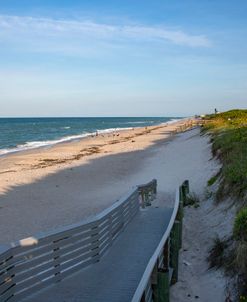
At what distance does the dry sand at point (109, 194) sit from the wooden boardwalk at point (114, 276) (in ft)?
3.28

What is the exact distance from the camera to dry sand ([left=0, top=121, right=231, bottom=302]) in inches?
331

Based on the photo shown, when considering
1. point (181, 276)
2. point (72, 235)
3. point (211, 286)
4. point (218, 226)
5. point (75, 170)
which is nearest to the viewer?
point (72, 235)

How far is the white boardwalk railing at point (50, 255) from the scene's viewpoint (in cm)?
558

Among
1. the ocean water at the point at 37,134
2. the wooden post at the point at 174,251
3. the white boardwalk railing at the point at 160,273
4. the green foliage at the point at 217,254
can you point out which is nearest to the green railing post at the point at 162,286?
the white boardwalk railing at the point at 160,273

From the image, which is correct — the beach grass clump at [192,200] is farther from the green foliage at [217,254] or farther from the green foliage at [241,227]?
the green foliage at [241,227]

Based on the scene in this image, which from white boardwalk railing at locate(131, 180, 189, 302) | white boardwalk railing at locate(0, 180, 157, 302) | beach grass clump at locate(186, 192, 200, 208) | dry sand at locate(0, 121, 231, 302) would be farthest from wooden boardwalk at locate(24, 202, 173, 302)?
beach grass clump at locate(186, 192, 200, 208)

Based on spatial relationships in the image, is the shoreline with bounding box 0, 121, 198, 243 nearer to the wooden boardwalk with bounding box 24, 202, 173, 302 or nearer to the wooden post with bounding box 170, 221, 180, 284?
the wooden boardwalk with bounding box 24, 202, 173, 302

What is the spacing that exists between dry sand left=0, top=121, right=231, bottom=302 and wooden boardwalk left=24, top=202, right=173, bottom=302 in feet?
3.28

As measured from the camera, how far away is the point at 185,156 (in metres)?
26.7

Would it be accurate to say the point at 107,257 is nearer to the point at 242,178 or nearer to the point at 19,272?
the point at 19,272

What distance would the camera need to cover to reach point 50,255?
6.34m

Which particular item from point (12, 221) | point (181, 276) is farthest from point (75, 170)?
point (181, 276)

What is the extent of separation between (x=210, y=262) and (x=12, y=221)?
8051 millimetres

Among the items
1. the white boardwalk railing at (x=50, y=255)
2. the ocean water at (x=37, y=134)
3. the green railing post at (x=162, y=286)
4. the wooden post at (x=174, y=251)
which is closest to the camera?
the white boardwalk railing at (x=50, y=255)
